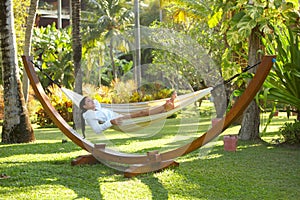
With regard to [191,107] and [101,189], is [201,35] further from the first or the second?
[101,189]

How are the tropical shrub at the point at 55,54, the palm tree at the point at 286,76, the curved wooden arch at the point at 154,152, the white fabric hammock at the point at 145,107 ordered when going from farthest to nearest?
the tropical shrub at the point at 55,54, the palm tree at the point at 286,76, the white fabric hammock at the point at 145,107, the curved wooden arch at the point at 154,152

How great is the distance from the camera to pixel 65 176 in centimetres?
453

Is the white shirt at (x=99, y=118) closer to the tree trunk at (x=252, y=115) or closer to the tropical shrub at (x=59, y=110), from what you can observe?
the tree trunk at (x=252, y=115)

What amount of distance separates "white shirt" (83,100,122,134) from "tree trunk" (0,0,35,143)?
193cm

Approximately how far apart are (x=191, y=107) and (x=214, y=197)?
5.86ft

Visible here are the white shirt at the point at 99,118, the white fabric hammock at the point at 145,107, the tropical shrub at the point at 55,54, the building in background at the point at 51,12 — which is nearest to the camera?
the white shirt at the point at 99,118

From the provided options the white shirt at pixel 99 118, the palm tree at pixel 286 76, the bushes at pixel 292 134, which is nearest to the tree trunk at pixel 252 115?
the bushes at pixel 292 134

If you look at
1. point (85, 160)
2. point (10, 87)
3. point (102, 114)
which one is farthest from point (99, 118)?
point (10, 87)

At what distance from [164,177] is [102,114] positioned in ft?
2.94

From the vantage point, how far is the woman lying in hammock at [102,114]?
4883 millimetres

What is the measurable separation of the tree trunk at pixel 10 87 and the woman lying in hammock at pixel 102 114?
Answer: 174 cm

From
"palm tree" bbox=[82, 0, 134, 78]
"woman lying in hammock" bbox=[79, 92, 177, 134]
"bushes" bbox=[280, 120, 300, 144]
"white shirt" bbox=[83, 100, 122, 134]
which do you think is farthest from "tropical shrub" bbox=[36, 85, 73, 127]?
"palm tree" bbox=[82, 0, 134, 78]

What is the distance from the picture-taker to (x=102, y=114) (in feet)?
16.3

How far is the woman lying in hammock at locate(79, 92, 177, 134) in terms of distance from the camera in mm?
4883
